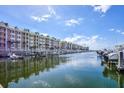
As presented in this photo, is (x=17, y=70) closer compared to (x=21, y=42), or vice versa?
(x=17, y=70)

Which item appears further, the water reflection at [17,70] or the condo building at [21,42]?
the condo building at [21,42]

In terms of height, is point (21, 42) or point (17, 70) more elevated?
point (21, 42)

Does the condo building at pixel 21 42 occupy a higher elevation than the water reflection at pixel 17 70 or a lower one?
higher

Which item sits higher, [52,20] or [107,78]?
[52,20]

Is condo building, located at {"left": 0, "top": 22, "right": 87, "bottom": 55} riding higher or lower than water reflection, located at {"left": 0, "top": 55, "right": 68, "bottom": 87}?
higher

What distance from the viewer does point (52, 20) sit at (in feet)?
22.6

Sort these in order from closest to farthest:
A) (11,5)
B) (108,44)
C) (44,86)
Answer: (44,86) < (11,5) < (108,44)

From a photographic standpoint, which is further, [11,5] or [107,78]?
[107,78]

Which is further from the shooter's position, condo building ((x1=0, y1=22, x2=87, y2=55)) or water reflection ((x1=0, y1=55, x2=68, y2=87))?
condo building ((x1=0, y1=22, x2=87, y2=55))
